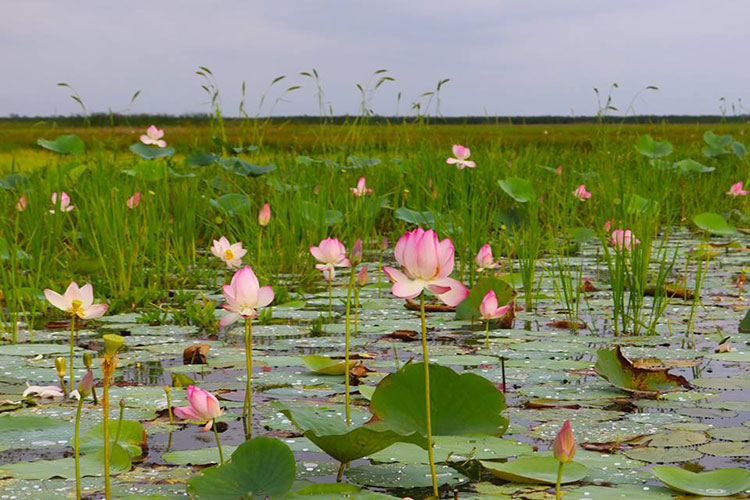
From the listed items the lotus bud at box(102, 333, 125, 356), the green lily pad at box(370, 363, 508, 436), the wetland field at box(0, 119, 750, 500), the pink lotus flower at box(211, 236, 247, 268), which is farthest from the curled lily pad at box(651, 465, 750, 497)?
the pink lotus flower at box(211, 236, 247, 268)

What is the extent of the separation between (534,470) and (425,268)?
40cm

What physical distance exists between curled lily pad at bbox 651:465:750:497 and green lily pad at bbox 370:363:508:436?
0.27 m

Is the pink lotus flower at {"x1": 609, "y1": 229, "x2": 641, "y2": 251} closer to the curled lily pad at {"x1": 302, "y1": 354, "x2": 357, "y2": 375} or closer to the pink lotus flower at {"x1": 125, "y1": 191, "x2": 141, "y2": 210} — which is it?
the curled lily pad at {"x1": 302, "y1": 354, "x2": 357, "y2": 375}

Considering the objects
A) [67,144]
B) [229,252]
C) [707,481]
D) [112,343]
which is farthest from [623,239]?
[67,144]

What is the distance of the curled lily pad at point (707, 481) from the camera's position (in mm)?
1206

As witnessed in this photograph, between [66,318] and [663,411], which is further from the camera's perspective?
[66,318]

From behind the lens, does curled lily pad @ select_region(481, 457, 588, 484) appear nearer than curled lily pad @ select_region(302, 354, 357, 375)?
Yes

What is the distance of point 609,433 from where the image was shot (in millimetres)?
1560

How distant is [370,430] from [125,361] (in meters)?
1.18

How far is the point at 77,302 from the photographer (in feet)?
4.74

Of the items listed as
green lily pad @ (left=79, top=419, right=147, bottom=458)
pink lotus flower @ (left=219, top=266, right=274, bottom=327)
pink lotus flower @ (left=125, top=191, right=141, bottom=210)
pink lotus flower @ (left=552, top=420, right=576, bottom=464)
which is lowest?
green lily pad @ (left=79, top=419, right=147, bottom=458)

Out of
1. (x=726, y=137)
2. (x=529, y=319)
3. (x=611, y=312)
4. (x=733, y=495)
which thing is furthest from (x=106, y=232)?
(x=726, y=137)

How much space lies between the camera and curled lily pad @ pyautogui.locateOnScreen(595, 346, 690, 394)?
186 cm

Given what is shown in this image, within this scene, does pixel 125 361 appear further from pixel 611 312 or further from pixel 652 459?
pixel 611 312
